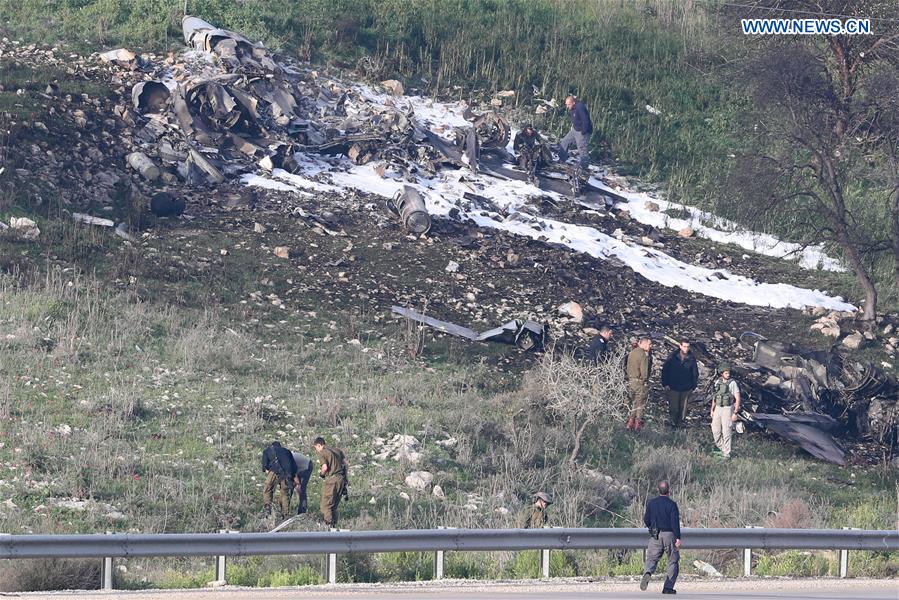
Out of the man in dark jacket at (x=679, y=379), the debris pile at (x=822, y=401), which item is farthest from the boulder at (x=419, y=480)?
the debris pile at (x=822, y=401)

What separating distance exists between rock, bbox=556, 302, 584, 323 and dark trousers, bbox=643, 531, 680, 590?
8978 mm

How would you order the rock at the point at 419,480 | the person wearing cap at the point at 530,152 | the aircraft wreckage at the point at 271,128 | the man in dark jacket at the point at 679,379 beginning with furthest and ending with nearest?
1. the person wearing cap at the point at 530,152
2. the aircraft wreckage at the point at 271,128
3. the man in dark jacket at the point at 679,379
4. the rock at the point at 419,480

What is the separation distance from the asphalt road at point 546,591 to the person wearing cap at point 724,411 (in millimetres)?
4445

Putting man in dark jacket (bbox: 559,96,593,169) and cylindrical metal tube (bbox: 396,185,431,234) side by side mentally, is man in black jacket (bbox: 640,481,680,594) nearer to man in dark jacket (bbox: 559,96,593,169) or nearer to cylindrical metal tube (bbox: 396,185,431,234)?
cylindrical metal tube (bbox: 396,185,431,234)

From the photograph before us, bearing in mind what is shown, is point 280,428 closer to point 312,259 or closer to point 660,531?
point 660,531

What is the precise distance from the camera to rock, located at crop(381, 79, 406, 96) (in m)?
26.8

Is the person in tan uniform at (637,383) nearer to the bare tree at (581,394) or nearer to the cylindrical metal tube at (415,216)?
the bare tree at (581,394)

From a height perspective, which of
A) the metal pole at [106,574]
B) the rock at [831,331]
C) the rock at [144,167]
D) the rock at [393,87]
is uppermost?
the rock at [393,87]

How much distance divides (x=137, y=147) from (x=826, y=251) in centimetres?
1299

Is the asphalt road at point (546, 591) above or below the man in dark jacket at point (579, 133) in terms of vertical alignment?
below

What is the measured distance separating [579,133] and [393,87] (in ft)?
14.0

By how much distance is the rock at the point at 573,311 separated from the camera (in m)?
19.1

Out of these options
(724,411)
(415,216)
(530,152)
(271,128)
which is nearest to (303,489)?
(724,411)

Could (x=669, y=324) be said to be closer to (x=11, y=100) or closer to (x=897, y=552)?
(x=897, y=552)
